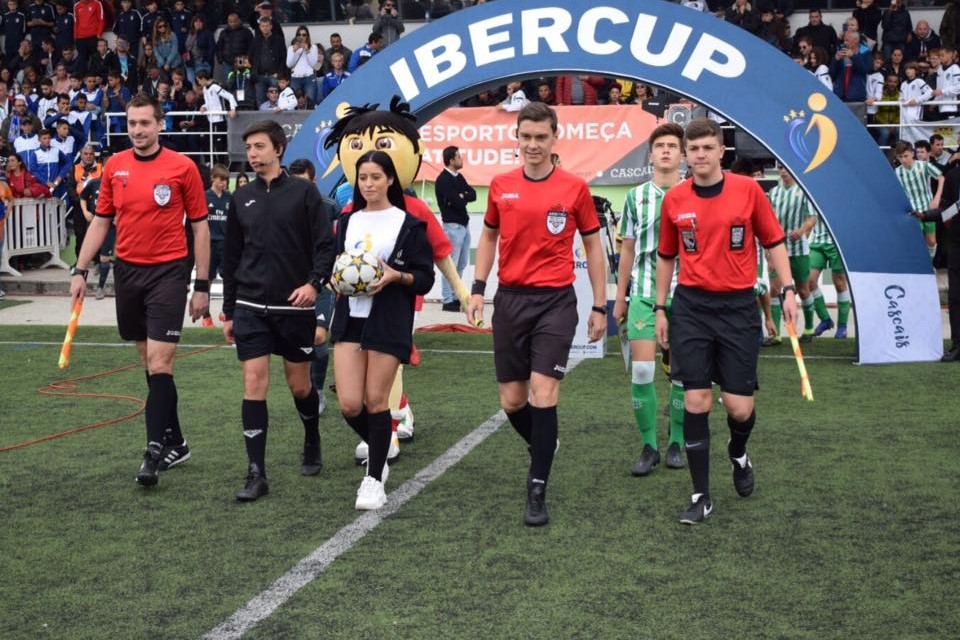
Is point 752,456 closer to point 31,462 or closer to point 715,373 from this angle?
point 715,373

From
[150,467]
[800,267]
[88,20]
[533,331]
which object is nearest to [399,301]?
[533,331]

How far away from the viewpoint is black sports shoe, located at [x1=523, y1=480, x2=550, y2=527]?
6.38m

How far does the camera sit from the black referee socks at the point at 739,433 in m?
6.62

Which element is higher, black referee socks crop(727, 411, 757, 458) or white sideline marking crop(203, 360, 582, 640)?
black referee socks crop(727, 411, 757, 458)

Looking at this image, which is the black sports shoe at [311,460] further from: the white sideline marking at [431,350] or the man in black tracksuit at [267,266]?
the white sideline marking at [431,350]

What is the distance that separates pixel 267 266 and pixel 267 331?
0.35 m

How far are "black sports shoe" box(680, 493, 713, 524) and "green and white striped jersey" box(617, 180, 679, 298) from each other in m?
1.44

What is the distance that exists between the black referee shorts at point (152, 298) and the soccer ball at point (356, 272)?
1252mm

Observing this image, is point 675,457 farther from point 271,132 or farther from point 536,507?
point 271,132

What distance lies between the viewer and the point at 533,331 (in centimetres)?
651

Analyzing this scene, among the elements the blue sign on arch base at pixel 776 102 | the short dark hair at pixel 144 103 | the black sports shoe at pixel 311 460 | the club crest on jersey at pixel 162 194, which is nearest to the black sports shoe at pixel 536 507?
the black sports shoe at pixel 311 460

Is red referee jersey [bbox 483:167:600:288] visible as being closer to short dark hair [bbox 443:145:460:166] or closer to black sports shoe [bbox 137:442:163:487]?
black sports shoe [bbox 137:442:163:487]

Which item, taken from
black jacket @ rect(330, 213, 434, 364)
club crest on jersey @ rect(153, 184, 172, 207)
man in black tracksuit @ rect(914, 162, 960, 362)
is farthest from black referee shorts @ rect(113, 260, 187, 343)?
man in black tracksuit @ rect(914, 162, 960, 362)

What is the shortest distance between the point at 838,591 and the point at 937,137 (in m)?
13.4
